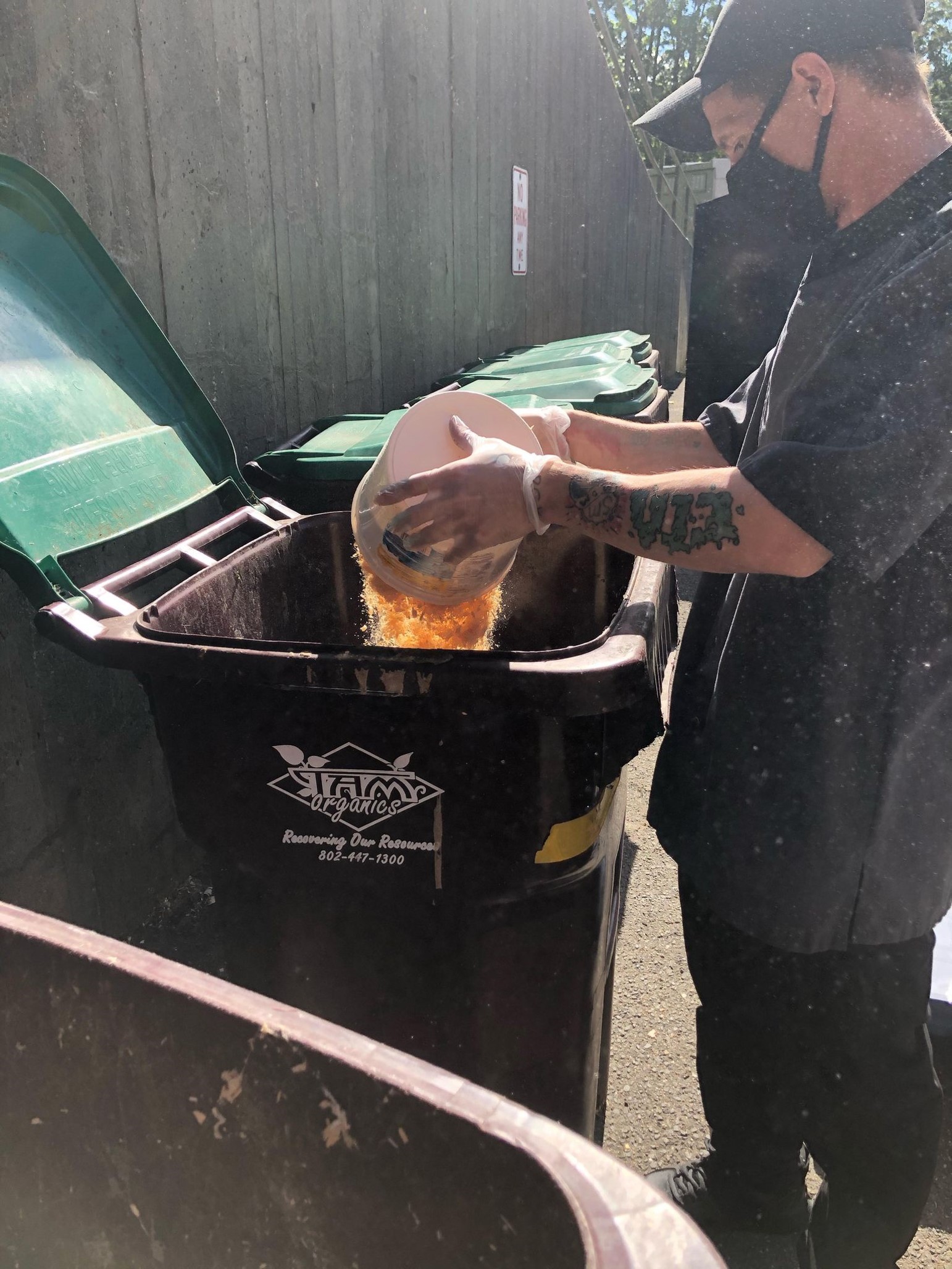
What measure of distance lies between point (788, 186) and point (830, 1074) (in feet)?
4.82

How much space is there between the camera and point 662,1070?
7.41 feet

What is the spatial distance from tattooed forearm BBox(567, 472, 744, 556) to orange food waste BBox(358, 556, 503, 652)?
0.44 meters

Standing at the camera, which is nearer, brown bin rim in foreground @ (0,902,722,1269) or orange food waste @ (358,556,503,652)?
brown bin rim in foreground @ (0,902,722,1269)

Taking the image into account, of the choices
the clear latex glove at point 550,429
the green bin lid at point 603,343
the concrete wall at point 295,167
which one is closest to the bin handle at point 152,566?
the clear latex glove at point 550,429

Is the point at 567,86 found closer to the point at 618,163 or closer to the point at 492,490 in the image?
the point at 618,163

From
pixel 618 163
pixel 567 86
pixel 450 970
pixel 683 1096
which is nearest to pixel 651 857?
pixel 683 1096

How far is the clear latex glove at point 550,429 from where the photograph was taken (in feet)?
6.66

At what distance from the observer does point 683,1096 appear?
7.18 feet

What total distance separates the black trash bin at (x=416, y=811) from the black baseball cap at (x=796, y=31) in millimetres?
835

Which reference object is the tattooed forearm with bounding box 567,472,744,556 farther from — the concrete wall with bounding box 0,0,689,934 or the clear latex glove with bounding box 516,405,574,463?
the concrete wall with bounding box 0,0,689,934

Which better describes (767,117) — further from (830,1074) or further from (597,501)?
(830,1074)

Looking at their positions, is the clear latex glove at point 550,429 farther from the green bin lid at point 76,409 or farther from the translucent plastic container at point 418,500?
the green bin lid at point 76,409

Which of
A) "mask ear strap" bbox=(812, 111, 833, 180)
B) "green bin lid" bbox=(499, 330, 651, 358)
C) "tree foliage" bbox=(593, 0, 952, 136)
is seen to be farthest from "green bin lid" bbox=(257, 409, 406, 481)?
"tree foliage" bbox=(593, 0, 952, 136)

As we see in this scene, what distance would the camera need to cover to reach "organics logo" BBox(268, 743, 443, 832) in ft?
4.83
